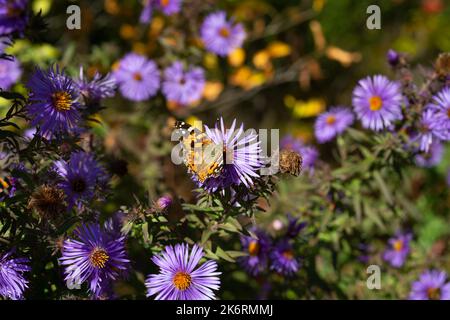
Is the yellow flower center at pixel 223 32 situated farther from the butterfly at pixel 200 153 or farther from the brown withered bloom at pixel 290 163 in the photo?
the brown withered bloom at pixel 290 163

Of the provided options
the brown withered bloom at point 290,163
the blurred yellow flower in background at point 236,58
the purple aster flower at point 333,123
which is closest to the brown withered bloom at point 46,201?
the brown withered bloom at point 290,163

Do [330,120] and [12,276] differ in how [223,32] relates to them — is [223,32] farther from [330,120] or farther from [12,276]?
[12,276]

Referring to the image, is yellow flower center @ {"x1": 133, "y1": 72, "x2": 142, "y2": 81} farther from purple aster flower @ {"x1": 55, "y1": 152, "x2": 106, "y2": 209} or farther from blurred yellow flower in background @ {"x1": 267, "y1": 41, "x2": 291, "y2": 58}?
blurred yellow flower in background @ {"x1": 267, "y1": 41, "x2": 291, "y2": 58}

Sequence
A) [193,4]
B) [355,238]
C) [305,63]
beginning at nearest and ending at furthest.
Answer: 1. [355,238]
2. [193,4]
3. [305,63]
